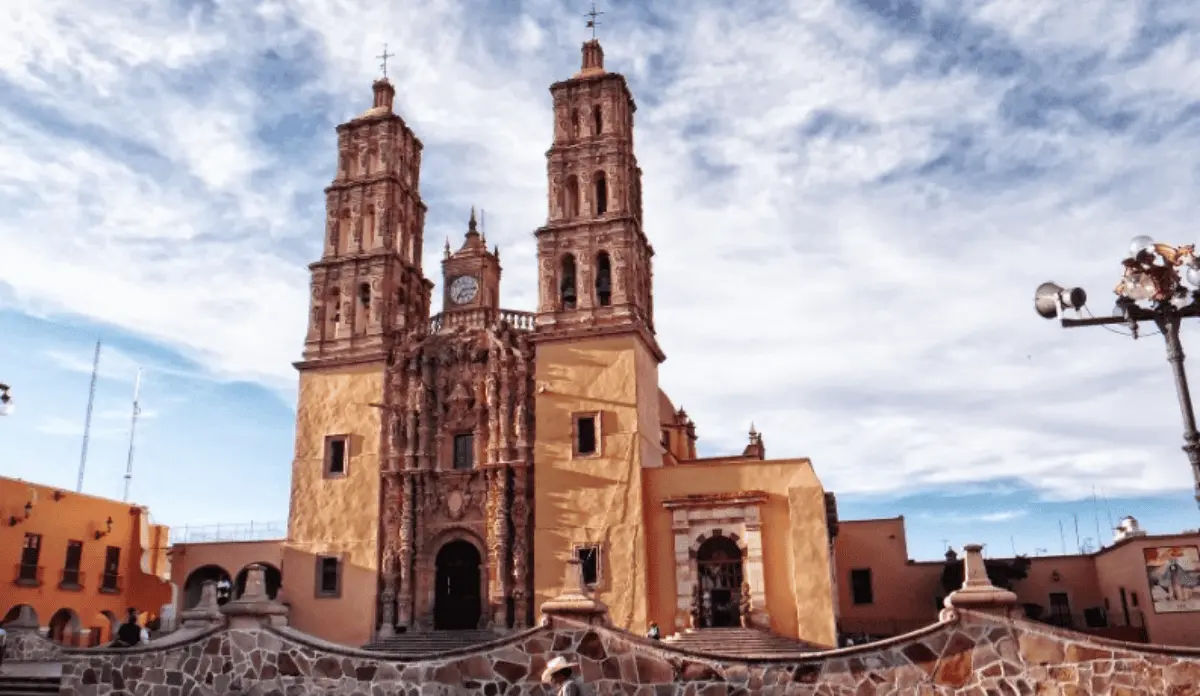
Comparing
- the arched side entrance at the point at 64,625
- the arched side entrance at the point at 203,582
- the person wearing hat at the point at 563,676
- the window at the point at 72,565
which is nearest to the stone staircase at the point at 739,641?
the person wearing hat at the point at 563,676

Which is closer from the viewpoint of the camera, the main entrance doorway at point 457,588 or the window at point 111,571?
the main entrance doorway at point 457,588

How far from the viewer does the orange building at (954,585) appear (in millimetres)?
27281

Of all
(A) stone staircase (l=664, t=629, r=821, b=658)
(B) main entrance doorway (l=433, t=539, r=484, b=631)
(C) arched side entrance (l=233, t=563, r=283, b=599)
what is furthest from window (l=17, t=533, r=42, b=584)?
(A) stone staircase (l=664, t=629, r=821, b=658)

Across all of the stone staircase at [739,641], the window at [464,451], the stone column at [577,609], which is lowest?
the stone staircase at [739,641]

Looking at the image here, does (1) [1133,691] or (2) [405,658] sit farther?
(2) [405,658]

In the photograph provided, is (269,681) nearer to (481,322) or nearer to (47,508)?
(481,322)

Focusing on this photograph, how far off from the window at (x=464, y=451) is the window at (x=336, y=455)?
3174 millimetres

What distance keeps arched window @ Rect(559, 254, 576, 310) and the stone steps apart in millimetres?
15722

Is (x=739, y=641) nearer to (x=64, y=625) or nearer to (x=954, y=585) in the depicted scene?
(x=954, y=585)

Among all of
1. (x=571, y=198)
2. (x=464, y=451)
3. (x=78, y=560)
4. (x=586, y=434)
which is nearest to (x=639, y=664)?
(x=586, y=434)

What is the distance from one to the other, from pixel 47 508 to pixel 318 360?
8.84m

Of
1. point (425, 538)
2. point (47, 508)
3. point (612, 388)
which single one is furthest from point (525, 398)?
point (47, 508)

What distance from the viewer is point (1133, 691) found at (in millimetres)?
9758

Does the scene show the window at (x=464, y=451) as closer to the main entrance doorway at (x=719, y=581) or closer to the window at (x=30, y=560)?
the main entrance doorway at (x=719, y=581)
